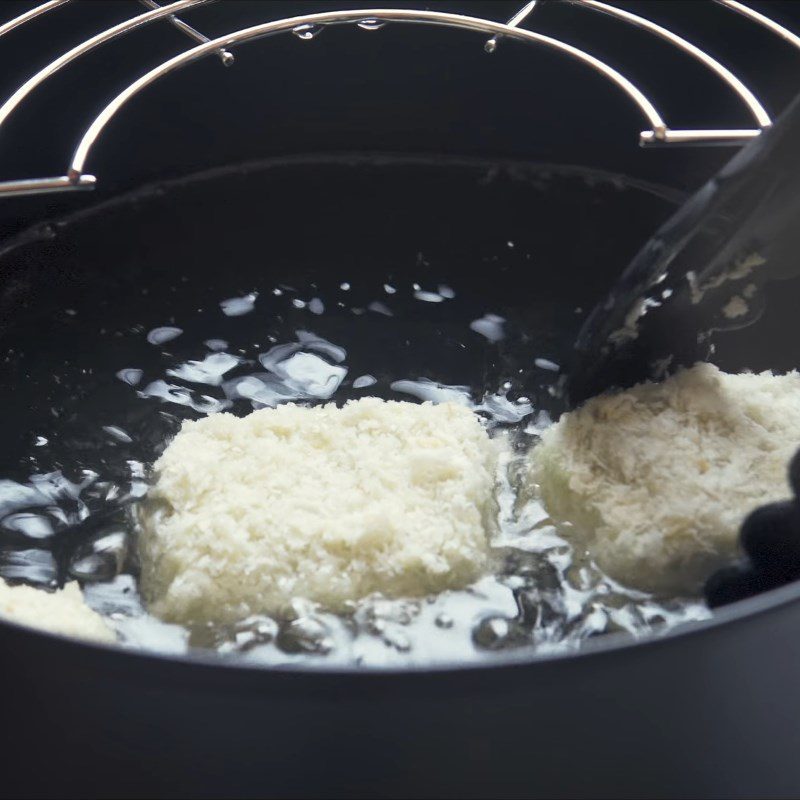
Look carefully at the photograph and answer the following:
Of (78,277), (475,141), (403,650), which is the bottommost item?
(403,650)

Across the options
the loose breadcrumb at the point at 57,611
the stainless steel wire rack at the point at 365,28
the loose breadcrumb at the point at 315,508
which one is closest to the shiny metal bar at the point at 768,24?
the stainless steel wire rack at the point at 365,28

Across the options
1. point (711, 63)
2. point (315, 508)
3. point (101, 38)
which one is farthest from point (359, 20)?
point (315, 508)

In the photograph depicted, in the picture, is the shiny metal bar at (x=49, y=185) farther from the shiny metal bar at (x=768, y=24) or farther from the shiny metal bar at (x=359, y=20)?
the shiny metal bar at (x=768, y=24)

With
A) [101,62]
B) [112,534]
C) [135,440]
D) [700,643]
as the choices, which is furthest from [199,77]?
[700,643]

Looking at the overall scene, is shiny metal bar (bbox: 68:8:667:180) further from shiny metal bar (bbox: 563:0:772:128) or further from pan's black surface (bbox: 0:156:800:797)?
pan's black surface (bbox: 0:156:800:797)

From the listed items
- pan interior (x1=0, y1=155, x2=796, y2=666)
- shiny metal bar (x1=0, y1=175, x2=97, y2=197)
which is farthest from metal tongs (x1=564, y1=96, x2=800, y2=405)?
shiny metal bar (x1=0, y1=175, x2=97, y2=197)

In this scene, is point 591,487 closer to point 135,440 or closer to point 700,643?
point 700,643

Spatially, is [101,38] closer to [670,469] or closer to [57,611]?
[57,611]
